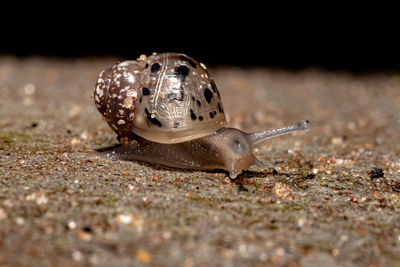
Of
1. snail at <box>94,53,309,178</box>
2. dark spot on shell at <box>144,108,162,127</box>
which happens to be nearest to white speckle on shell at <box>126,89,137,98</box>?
snail at <box>94,53,309,178</box>

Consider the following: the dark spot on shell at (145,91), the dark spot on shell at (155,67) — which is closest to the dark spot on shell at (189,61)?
the dark spot on shell at (155,67)

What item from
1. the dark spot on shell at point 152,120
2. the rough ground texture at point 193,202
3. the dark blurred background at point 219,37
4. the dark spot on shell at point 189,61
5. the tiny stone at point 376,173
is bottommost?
the rough ground texture at point 193,202

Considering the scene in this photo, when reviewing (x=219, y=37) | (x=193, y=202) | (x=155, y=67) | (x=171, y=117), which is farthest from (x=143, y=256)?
(x=219, y=37)

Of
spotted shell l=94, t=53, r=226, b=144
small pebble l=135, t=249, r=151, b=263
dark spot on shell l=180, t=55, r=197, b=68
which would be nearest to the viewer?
small pebble l=135, t=249, r=151, b=263

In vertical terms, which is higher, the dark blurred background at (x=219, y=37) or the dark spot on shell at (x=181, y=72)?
the dark blurred background at (x=219, y=37)

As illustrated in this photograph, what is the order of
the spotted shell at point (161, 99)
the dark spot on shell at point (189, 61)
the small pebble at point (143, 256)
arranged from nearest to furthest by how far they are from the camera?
the small pebble at point (143, 256) → the spotted shell at point (161, 99) → the dark spot on shell at point (189, 61)

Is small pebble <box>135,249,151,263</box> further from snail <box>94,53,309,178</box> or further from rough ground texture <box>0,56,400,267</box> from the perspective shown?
snail <box>94,53,309,178</box>

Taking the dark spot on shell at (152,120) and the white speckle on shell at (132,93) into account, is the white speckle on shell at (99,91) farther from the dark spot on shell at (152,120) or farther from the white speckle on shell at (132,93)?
the dark spot on shell at (152,120)

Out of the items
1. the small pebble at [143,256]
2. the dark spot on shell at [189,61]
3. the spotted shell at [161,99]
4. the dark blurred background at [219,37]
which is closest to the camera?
the small pebble at [143,256]
